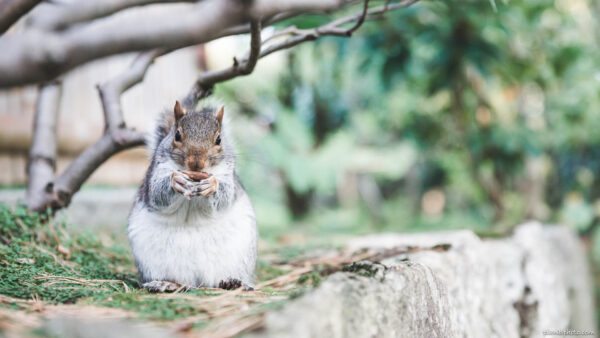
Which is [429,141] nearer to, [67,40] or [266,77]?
[266,77]

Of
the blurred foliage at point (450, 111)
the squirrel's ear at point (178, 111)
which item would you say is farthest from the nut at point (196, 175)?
the blurred foliage at point (450, 111)

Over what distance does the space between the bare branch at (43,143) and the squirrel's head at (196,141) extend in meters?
0.77

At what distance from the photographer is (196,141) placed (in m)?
1.42

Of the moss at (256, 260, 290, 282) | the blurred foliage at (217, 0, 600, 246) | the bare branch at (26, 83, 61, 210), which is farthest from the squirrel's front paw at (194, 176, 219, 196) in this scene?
the bare branch at (26, 83, 61, 210)

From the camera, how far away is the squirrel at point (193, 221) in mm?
1381

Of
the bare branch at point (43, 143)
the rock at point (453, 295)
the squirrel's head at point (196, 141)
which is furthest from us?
the bare branch at point (43, 143)

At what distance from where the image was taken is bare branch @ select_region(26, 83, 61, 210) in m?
1.94

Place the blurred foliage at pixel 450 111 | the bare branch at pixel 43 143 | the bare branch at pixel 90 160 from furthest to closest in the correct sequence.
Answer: the blurred foliage at pixel 450 111, the bare branch at pixel 43 143, the bare branch at pixel 90 160

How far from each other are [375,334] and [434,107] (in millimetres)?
3847

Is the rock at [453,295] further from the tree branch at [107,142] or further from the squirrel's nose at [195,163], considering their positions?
the tree branch at [107,142]

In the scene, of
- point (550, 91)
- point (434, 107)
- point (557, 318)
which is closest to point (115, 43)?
point (557, 318)

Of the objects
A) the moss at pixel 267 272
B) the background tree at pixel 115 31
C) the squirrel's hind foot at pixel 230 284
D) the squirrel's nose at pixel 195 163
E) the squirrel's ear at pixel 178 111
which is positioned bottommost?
the moss at pixel 267 272

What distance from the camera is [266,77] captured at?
5.33 meters

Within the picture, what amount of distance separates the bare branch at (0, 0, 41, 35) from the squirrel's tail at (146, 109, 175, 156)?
507 millimetres
